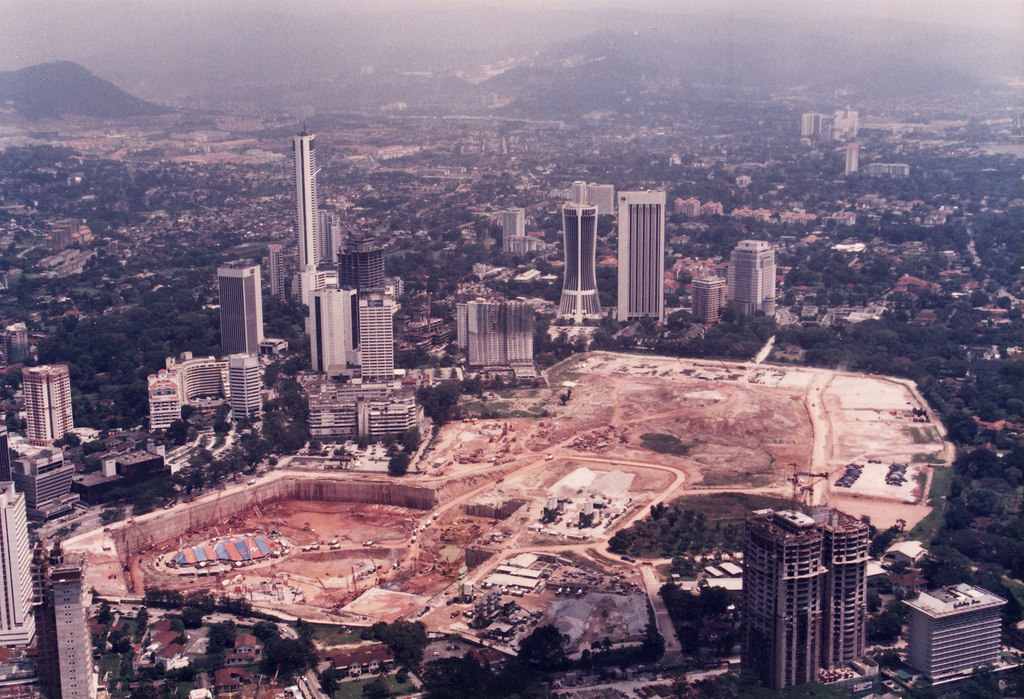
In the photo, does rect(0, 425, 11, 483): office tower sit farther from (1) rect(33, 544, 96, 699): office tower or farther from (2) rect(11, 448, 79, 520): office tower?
(1) rect(33, 544, 96, 699): office tower

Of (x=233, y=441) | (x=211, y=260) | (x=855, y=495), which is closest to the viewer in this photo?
(x=855, y=495)

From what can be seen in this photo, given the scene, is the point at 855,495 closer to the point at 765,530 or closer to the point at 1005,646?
the point at 1005,646

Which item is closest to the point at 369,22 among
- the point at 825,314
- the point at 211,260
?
the point at 211,260

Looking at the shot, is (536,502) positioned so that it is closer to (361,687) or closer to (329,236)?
(361,687)

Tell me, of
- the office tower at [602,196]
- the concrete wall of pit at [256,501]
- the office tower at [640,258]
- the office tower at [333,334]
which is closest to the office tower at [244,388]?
the office tower at [333,334]

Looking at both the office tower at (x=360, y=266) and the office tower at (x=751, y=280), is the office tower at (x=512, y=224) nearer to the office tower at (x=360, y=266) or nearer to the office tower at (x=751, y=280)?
the office tower at (x=751, y=280)

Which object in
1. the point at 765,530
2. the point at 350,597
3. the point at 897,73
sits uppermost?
the point at 897,73
